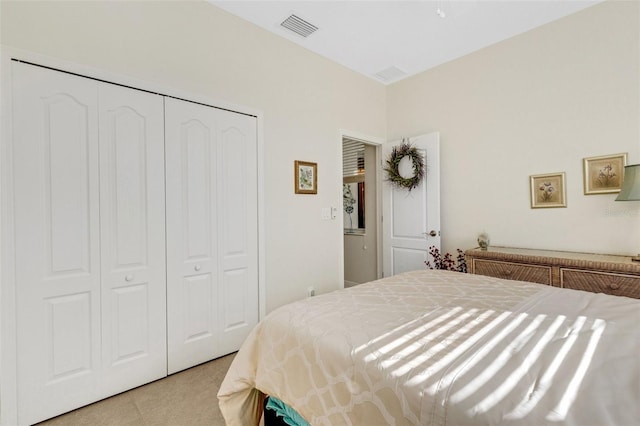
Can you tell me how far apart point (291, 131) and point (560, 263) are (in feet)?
8.62

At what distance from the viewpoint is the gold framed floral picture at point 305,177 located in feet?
10.6

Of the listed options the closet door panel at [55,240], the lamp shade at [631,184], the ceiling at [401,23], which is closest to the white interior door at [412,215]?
the ceiling at [401,23]

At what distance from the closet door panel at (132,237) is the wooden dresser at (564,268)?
110 inches

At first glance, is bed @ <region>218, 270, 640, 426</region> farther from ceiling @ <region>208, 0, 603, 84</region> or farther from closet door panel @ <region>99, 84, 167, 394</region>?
ceiling @ <region>208, 0, 603, 84</region>

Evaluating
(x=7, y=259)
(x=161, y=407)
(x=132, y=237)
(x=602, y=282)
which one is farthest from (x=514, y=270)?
(x=7, y=259)

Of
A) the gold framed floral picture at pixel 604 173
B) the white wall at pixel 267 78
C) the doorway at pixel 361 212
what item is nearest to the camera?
the white wall at pixel 267 78

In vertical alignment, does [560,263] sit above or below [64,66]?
below

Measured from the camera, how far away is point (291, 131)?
3.18 meters

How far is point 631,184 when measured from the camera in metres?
2.32

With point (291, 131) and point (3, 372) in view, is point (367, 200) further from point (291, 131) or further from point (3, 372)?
point (3, 372)

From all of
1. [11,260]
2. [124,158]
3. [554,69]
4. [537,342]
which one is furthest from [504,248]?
[11,260]

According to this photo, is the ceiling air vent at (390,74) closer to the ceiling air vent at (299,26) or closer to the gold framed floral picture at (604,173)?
the ceiling air vent at (299,26)

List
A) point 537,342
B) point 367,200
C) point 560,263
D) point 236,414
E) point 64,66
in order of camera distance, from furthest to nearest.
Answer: point 367,200 → point 560,263 → point 64,66 → point 236,414 → point 537,342

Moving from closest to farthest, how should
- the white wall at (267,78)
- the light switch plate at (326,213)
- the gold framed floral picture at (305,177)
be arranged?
the white wall at (267,78)
the gold framed floral picture at (305,177)
the light switch plate at (326,213)
